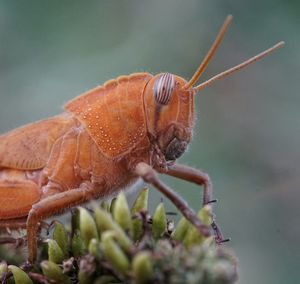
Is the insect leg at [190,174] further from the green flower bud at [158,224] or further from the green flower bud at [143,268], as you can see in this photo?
the green flower bud at [143,268]

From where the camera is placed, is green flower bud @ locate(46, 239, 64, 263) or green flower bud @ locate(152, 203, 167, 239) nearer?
green flower bud @ locate(152, 203, 167, 239)

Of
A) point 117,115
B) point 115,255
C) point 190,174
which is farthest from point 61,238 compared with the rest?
point 190,174

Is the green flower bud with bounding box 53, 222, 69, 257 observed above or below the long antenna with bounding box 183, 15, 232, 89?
below

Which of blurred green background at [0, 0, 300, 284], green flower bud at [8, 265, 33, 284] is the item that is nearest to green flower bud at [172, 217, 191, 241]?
green flower bud at [8, 265, 33, 284]

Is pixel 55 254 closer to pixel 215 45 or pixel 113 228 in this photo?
pixel 113 228

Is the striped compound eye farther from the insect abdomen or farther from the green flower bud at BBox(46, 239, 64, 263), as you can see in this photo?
the green flower bud at BBox(46, 239, 64, 263)

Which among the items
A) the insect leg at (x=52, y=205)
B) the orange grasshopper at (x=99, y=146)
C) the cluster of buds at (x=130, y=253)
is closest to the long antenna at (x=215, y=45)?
the orange grasshopper at (x=99, y=146)
